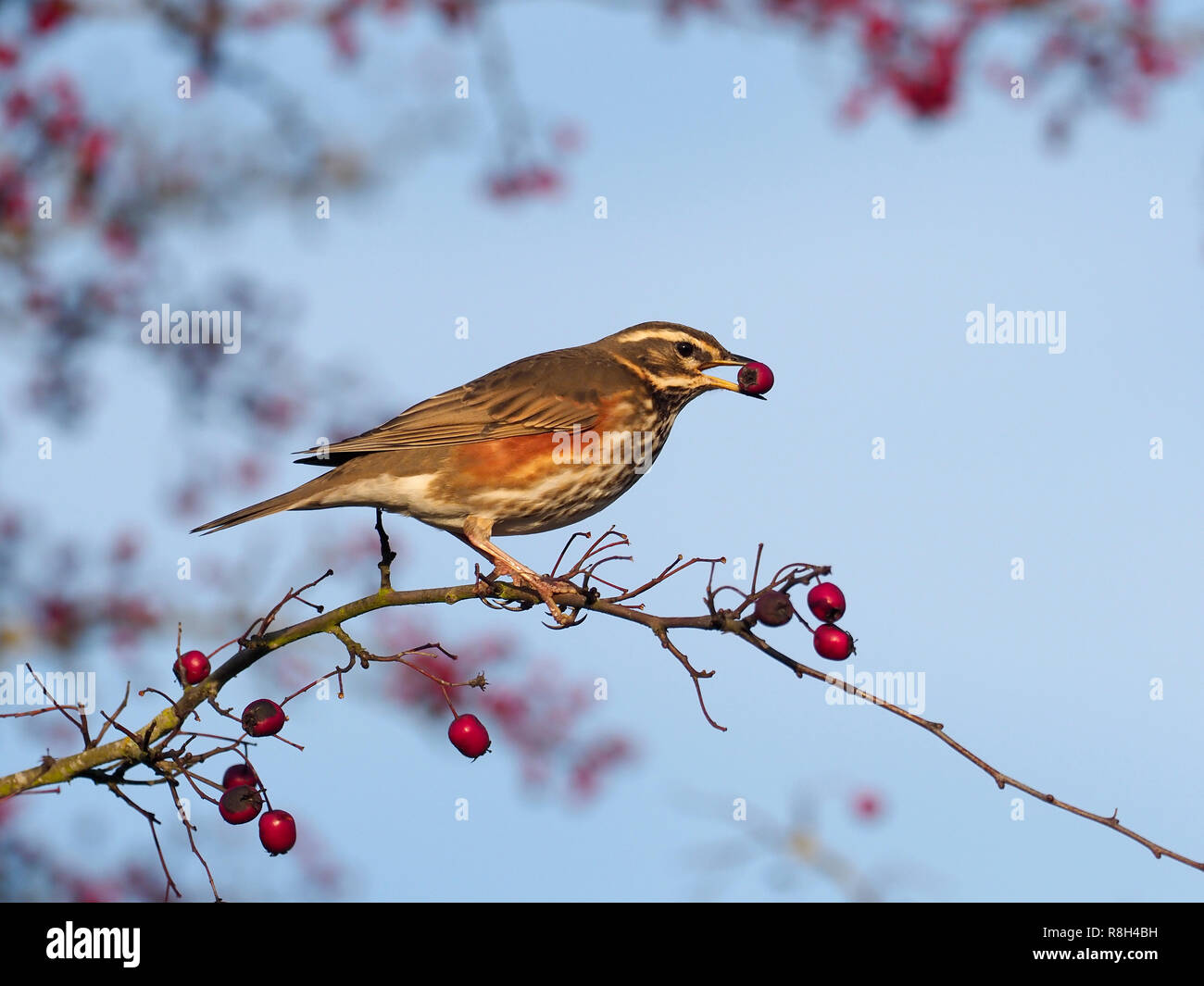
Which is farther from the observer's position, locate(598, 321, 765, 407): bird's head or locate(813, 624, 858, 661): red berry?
locate(598, 321, 765, 407): bird's head

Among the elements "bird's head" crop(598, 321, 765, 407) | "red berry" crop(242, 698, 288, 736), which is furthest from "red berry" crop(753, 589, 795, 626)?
"bird's head" crop(598, 321, 765, 407)

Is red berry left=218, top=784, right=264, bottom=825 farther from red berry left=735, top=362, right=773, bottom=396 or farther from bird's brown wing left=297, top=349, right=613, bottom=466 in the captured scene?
red berry left=735, top=362, right=773, bottom=396

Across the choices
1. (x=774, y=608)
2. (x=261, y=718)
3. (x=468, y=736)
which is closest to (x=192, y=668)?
(x=261, y=718)

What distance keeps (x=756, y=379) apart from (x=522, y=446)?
1285 millimetres

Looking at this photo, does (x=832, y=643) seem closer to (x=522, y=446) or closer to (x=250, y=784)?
(x=250, y=784)

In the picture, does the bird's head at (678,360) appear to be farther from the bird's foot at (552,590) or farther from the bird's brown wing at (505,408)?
the bird's foot at (552,590)

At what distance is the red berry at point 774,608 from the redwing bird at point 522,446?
7.72 ft

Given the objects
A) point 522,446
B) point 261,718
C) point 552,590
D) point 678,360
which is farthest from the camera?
point 678,360

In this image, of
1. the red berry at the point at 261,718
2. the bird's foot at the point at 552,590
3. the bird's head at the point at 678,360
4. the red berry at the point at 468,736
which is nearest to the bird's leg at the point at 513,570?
the bird's foot at the point at 552,590

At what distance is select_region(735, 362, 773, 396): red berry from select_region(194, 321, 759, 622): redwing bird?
0.44m

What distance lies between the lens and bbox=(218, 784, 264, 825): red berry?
152 inches

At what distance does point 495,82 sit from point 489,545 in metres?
2.76

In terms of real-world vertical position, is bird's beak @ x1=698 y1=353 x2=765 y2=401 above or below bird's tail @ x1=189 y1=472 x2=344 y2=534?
above

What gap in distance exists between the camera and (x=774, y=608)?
3533 mm
